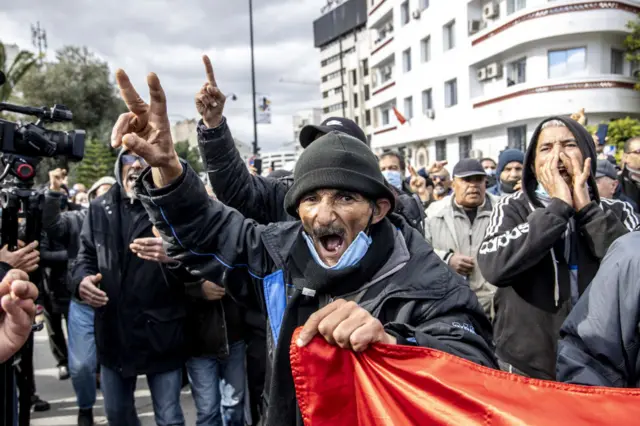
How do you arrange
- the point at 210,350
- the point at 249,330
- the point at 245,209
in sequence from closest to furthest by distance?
the point at 245,209 → the point at 210,350 → the point at 249,330

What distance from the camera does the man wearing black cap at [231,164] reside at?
101 inches

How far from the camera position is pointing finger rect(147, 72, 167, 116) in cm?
177

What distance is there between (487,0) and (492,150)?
672 centimetres

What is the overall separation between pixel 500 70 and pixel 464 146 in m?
4.03

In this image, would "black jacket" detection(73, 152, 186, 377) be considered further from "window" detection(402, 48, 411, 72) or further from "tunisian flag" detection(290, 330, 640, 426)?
"window" detection(402, 48, 411, 72)

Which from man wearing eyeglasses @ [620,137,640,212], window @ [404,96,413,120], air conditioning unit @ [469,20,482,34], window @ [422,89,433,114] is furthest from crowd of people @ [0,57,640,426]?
window @ [404,96,413,120]

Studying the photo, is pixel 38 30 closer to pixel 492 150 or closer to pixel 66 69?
pixel 66 69

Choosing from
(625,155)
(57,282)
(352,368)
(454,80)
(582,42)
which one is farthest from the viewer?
(454,80)

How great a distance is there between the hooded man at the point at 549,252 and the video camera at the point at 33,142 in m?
2.42

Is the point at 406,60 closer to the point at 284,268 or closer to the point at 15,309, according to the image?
the point at 284,268

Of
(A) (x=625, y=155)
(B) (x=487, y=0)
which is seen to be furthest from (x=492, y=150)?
(A) (x=625, y=155)

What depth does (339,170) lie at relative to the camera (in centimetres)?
180

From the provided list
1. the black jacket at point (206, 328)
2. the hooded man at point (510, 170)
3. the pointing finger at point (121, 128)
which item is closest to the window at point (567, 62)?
the hooded man at point (510, 170)

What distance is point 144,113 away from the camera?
1795mm
